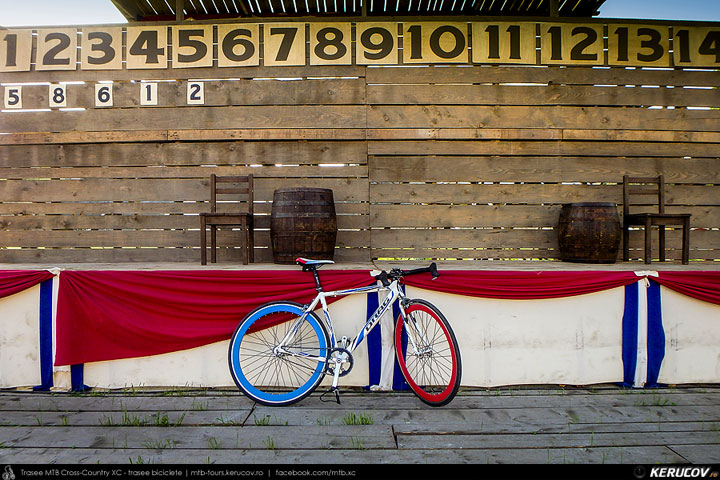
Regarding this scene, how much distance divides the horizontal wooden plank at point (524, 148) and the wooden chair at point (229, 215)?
4.71 feet

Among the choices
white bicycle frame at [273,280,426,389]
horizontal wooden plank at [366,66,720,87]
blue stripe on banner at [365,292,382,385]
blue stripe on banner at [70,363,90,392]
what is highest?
horizontal wooden plank at [366,66,720,87]

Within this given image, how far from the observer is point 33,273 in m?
3.39

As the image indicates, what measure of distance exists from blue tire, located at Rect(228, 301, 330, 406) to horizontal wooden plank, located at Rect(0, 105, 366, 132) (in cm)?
248

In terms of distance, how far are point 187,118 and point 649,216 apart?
16.3ft

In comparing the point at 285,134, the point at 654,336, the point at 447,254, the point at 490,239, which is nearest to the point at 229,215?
the point at 285,134

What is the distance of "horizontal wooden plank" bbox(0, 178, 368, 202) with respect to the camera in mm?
5000

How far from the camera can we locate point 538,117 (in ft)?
16.6

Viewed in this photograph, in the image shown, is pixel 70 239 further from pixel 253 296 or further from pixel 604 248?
pixel 604 248

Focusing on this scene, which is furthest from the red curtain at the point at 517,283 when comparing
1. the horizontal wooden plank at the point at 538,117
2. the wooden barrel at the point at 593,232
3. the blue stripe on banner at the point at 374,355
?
the horizontal wooden plank at the point at 538,117

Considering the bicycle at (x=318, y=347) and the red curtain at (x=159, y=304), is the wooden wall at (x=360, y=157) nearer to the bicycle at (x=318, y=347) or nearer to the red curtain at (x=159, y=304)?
the red curtain at (x=159, y=304)

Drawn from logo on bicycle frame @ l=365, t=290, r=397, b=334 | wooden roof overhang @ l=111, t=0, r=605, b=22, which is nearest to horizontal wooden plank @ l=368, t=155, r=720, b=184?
wooden roof overhang @ l=111, t=0, r=605, b=22

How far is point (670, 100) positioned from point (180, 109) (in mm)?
5481
